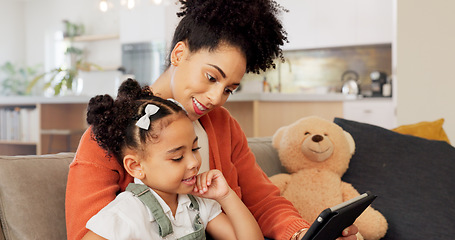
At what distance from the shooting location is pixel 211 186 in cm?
113

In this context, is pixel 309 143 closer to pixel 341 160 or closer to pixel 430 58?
pixel 341 160

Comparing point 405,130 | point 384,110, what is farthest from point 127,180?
point 384,110

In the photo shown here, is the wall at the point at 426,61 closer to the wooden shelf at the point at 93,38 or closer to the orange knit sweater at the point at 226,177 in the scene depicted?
the orange knit sweater at the point at 226,177

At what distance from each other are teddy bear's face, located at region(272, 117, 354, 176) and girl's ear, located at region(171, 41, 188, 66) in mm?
742

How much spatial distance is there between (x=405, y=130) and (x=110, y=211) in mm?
1528

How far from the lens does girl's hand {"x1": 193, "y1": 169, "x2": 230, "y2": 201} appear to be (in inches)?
43.2

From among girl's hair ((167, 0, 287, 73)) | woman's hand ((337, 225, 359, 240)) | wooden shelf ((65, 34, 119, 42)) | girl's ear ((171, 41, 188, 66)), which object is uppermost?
wooden shelf ((65, 34, 119, 42))

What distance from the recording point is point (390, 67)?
5.71 meters

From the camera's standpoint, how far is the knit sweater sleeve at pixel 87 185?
1.01 meters

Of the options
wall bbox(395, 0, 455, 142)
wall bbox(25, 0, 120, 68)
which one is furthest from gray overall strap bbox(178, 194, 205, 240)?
wall bbox(25, 0, 120, 68)

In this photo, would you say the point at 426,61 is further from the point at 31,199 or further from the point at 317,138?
the point at 31,199

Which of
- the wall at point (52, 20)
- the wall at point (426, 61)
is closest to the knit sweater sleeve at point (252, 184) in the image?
the wall at point (426, 61)

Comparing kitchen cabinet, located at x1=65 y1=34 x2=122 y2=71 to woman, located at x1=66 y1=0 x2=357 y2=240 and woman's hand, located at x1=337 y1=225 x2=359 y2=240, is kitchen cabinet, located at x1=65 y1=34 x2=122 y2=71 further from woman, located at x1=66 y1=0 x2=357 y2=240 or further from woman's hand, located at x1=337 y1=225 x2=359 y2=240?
woman's hand, located at x1=337 y1=225 x2=359 y2=240

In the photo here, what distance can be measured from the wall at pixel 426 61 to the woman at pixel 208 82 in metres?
1.95
